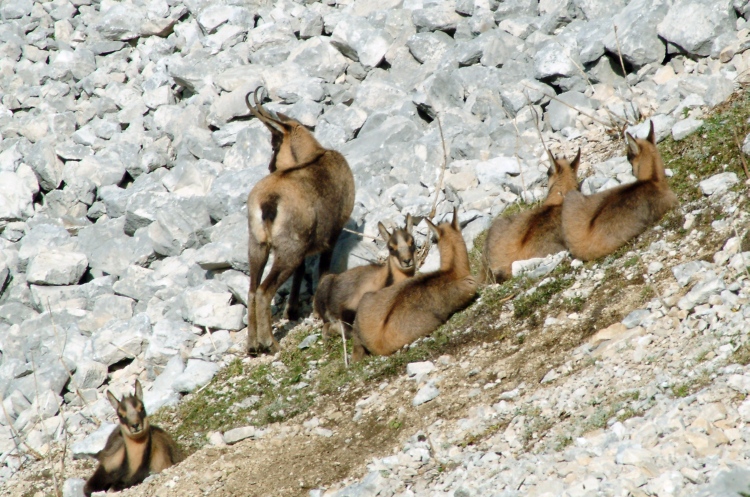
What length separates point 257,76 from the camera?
507 inches

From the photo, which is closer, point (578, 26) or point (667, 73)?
point (667, 73)

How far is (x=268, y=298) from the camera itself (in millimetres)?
8453

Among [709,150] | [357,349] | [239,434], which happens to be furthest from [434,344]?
[709,150]

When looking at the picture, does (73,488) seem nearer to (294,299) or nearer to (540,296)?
(294,299)

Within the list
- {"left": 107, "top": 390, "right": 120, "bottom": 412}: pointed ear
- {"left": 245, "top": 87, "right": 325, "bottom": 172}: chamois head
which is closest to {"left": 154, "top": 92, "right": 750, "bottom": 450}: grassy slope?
{"left": 107, "top": 390, "right": 120, "bottom": 412}: pointed ear

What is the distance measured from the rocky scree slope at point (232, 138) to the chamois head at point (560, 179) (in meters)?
0.45

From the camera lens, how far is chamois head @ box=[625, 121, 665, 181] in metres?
7.09

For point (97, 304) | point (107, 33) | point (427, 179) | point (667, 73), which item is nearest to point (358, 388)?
point (427, 179)

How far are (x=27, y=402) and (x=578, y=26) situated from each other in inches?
309

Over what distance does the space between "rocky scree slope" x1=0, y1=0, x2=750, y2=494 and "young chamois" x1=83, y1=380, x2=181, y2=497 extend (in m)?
0.66

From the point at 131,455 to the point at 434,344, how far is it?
2.48 m

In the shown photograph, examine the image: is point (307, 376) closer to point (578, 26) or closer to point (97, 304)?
point (97, 304)

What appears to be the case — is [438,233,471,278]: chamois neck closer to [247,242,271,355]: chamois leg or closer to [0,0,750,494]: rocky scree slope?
[0,0,750,494]: rocky scree slope

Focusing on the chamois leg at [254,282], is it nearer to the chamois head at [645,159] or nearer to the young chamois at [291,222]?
the young chamois at [291,222]
